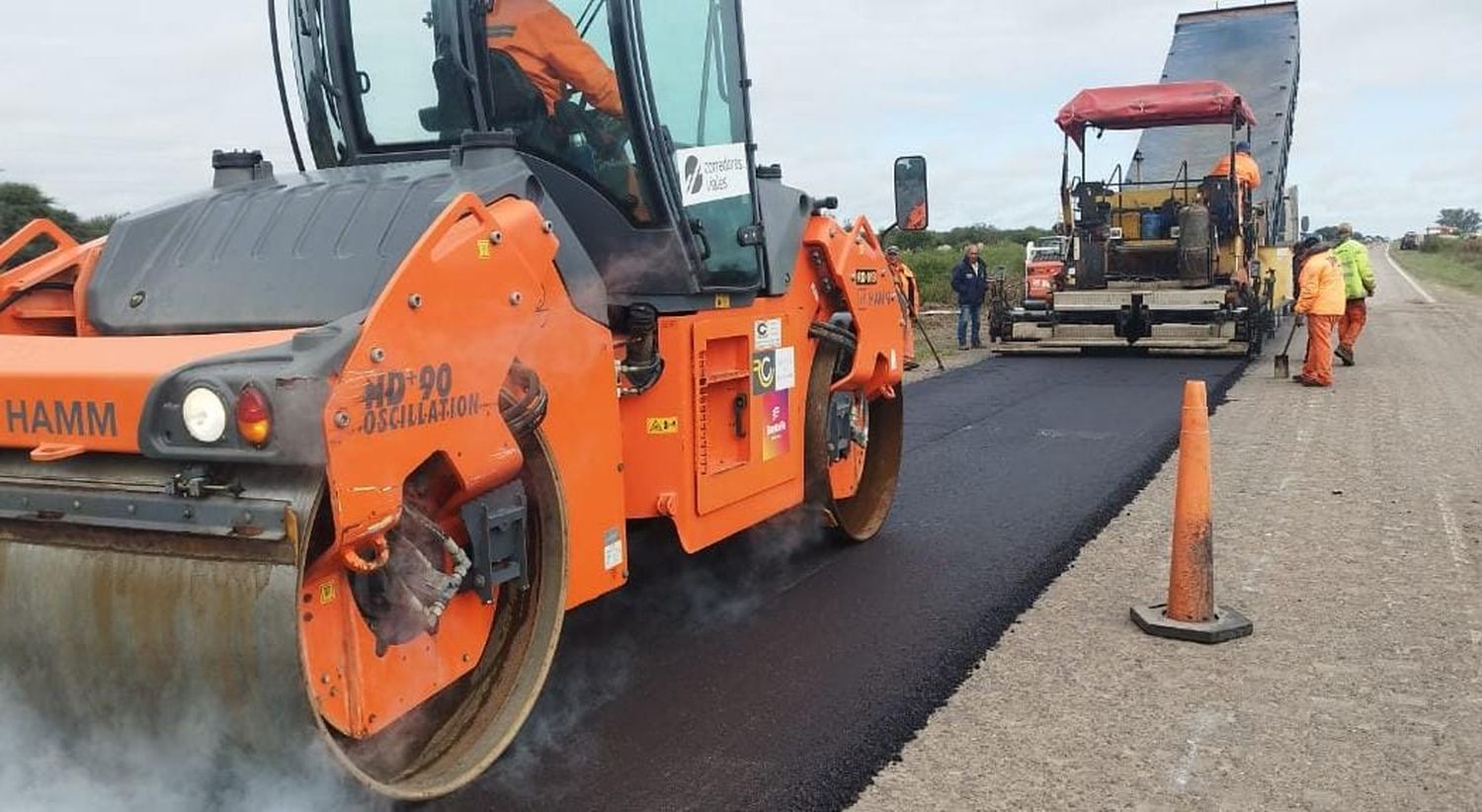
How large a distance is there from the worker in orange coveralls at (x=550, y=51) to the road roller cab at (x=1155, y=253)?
12321 millimetres

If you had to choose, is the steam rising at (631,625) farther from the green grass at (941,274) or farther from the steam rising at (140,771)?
the green grass at (941,274)

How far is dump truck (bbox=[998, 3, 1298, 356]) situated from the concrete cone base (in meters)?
11.0

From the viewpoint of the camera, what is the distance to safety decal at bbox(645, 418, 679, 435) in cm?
416

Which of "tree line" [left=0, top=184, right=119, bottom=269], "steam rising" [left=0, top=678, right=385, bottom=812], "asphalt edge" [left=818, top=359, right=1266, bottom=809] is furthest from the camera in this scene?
"tree line" [left=0, top=184, right=119, bottom=269]

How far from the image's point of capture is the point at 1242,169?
16.0 metres

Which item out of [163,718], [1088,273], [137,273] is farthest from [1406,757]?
[1088,273]

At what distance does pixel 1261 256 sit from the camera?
17219 mm

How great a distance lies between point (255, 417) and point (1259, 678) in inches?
132

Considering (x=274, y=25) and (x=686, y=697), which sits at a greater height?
(x=274, y=25)

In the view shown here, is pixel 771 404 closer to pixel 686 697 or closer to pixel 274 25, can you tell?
pixel 686 697

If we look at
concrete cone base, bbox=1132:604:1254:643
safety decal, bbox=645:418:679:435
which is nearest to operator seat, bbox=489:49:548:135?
safety decal, bbox=645:418:679:435

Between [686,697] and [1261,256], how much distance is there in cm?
1541

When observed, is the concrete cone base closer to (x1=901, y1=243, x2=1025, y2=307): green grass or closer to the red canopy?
the red canopy

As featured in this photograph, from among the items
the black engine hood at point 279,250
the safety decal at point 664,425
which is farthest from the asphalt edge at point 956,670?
the black engine hood at point 279,250
